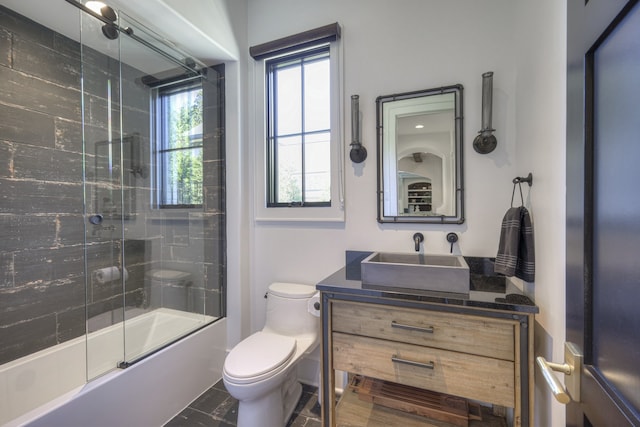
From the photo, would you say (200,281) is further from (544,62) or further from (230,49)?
(544,62)

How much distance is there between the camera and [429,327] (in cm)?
121

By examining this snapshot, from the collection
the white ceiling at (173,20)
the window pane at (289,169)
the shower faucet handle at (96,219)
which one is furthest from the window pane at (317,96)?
the shower faucet handle at (96,219)

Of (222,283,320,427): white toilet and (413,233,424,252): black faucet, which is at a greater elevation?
(413,233,424,252): black faucet

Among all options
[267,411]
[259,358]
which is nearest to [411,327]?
[259,358]

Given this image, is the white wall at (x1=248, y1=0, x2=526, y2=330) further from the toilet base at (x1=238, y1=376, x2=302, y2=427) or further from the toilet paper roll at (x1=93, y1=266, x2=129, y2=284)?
the toilet paper roll at (x1=93, y1=266, x2=129, y2=284)

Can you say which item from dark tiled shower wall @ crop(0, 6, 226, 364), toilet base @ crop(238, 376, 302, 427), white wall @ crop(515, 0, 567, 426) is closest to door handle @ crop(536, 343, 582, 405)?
white wall @ crop(515, 0, 567, 426)

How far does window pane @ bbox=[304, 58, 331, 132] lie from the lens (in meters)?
2.02

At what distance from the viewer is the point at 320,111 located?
204 cm

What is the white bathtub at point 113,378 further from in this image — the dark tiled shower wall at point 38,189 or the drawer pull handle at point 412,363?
the drawer pull handle at point 412,363

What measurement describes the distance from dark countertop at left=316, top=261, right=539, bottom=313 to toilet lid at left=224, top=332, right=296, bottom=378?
50 cm

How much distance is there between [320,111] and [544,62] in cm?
131

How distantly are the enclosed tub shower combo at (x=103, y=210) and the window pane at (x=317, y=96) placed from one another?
704 mm

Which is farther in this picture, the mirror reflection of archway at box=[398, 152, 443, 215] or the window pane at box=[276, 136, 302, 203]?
the window pane at box=[276, 136, 302, 203]

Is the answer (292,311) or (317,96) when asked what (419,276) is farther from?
(317,96)
